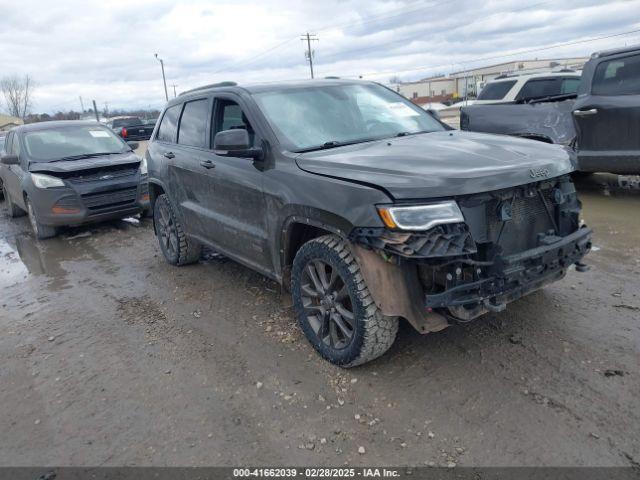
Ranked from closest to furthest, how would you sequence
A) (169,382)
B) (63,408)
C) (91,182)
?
(63,408)
(169,382)
(91,182)

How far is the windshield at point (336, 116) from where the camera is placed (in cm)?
383

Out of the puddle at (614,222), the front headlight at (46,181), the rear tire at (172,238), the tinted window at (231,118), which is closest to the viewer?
the tinted window at (231,118)

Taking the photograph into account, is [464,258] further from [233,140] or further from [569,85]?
[569,85]

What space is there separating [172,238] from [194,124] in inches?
58.1

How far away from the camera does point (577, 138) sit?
7098 mm

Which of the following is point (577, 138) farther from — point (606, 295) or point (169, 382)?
point (169, 382)

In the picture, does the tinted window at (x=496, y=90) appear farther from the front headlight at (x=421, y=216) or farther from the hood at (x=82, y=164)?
the front headlight at (x=421, y=216)

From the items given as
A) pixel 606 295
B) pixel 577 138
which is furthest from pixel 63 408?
pixel 577 138

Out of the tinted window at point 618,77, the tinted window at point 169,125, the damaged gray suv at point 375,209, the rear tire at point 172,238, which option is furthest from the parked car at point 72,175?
the tinted window at point 618,77

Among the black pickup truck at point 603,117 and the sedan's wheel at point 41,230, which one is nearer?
the black pickup truck at point 603,117

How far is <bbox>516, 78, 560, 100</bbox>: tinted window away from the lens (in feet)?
29.4

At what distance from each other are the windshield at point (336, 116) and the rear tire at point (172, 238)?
210 cm

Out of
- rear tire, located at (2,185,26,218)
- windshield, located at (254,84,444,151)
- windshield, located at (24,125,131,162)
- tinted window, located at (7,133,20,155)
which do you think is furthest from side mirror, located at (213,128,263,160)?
rear tire, located at (2,185,26,218)

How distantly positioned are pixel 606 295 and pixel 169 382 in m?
3.51
